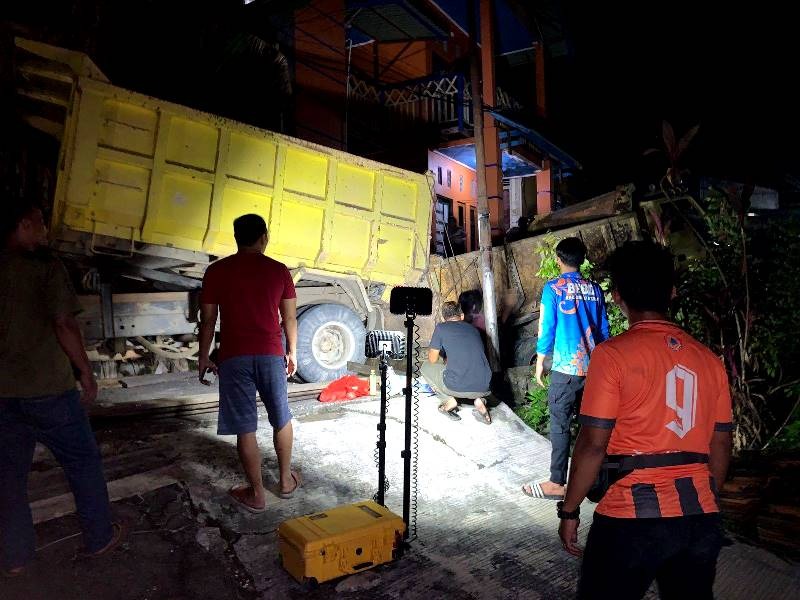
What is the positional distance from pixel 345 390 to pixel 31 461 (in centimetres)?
380

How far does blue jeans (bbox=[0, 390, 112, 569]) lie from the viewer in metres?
2.36

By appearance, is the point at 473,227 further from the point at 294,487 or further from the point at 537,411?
the point at 294,487

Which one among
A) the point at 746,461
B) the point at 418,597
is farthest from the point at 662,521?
the point at 746,461

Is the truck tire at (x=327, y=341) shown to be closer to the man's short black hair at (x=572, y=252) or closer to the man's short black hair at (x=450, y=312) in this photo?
the man's short black hair at (x=450, y=312)

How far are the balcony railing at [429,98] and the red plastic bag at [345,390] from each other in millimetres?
9004

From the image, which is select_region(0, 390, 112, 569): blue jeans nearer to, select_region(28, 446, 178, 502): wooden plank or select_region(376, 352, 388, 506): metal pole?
select_region(28, 446, 178, 502): wooden plank

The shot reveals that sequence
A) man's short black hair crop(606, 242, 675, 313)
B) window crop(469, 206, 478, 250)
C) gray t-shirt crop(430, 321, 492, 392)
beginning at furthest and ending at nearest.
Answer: window crop(469, 206, 478, 250)
gray t-shirt crop(430, 321, 492, 392)
man's short black hair crop(606, 242, 675, 313)

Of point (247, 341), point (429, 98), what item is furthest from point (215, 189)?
point (429, 98)

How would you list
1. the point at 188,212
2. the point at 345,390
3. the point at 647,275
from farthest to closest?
1. the point at 345,390
2. the point at 188,212
3. the point at 647,275

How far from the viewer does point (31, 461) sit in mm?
2436

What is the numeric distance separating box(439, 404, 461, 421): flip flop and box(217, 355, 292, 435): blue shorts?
2.49 meters

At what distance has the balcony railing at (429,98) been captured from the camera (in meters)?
13.2

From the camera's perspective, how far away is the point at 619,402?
Answer: 1.51m

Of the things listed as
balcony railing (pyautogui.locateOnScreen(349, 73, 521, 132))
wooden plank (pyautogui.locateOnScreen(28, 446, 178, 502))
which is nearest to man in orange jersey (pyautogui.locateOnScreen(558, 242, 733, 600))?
wooden plank (pyautogui.locateOnScreen(28, 446, 178, 502))
